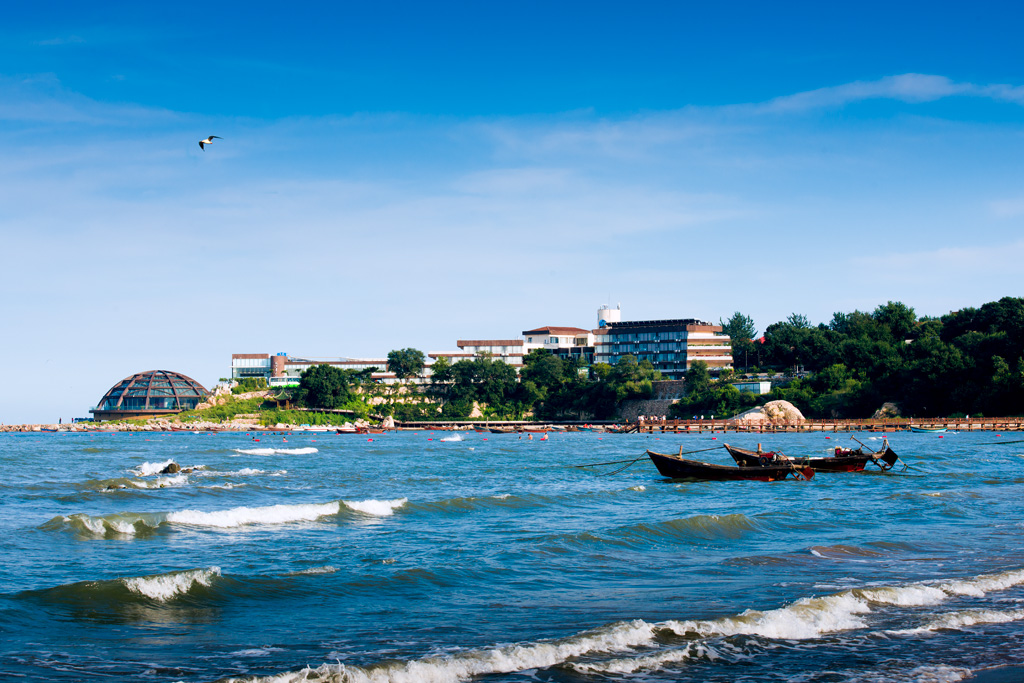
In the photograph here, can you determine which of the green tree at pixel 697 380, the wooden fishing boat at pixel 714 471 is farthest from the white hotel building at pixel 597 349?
the wooden fishing boat at pixel 714 471

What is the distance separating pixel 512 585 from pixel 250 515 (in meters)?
11.5

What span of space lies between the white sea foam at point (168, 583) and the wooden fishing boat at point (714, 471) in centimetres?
2455

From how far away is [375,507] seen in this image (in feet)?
88.6

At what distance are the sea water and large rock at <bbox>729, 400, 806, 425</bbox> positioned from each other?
6722 centimetres

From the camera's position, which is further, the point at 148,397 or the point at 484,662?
the point at 148,397

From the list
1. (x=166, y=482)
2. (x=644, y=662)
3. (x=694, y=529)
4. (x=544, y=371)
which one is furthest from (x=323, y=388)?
(x=644, y=662)

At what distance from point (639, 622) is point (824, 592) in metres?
4.28

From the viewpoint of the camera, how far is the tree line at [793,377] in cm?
9250

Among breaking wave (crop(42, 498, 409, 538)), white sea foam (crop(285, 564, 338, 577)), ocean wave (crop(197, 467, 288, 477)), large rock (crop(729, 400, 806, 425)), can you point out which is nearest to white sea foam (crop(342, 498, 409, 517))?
breaking wave (crop(42, 498, 409, 538))

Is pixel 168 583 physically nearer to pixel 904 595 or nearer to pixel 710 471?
pixel 904 595

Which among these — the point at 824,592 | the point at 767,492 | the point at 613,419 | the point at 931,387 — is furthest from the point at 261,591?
the point at 613,419

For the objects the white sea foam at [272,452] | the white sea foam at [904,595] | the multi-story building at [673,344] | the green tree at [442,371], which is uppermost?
the multi-story building at [673,344]

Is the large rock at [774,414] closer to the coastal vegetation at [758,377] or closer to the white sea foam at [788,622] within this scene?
the coastal vegetation at [758,377]

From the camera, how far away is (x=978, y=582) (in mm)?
15617
